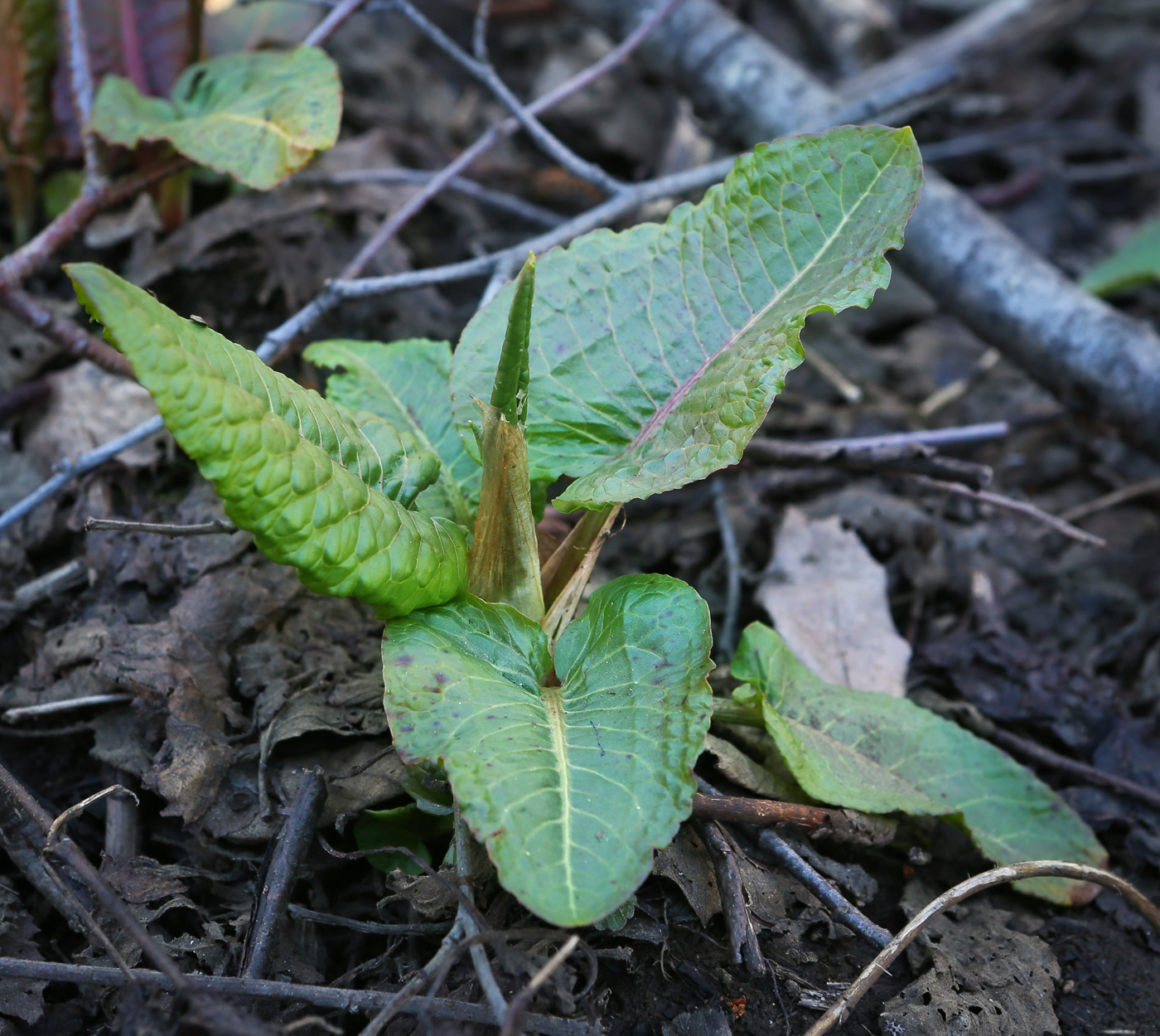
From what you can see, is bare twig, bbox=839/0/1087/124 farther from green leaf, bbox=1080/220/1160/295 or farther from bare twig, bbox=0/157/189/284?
bare twig, bbox=0/157/189/284

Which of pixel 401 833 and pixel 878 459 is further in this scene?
pixel 878 459

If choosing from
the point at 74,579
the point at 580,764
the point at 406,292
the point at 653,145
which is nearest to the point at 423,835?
the point at 580,764

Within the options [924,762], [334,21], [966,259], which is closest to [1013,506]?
[924,762]

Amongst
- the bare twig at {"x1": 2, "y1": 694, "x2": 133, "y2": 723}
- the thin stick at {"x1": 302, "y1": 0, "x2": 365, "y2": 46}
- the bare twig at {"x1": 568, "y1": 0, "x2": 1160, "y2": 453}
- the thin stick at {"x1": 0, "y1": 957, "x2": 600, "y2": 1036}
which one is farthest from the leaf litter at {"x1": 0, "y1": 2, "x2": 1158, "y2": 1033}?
Result: the thin stick at {"x1": 302, "y1": 0, "x2": 365, "y2": 46}

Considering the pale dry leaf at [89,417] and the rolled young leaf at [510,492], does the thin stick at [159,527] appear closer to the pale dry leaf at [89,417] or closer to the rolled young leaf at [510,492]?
the rolled young leaf at [510,492]

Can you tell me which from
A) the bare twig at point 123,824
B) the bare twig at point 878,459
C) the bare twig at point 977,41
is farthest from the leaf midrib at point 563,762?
the bare twig at point 977,41

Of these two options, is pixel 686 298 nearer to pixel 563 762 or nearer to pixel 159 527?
pixel 563 762

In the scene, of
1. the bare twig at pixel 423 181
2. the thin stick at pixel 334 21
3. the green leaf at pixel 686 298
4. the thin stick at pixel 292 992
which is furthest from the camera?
the bare twig at pixel 423 181
